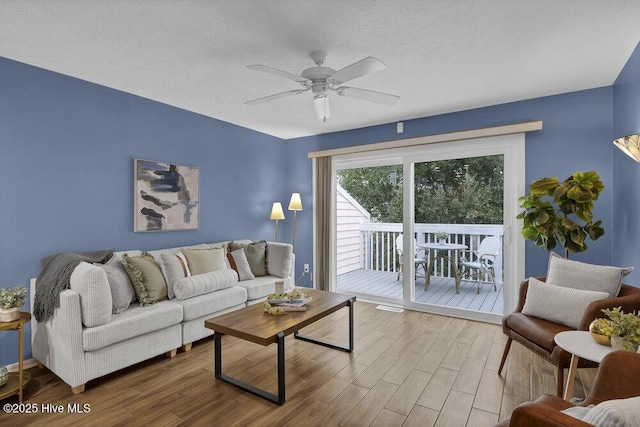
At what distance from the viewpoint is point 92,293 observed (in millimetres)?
2340

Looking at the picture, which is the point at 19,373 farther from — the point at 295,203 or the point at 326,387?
the point at 295,203

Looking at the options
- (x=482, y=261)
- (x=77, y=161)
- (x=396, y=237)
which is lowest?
(x=482, y=261)

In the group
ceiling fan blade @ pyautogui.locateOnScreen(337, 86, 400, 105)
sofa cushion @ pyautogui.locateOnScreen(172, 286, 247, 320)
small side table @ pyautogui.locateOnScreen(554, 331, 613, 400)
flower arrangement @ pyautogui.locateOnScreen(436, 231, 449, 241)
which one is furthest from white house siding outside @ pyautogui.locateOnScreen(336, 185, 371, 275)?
small side table @ pyautogui.locateOnScreen(554, 331, 613, 400)

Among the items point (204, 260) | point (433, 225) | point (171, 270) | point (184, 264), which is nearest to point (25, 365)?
point (171, 270)

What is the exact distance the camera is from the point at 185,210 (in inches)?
154

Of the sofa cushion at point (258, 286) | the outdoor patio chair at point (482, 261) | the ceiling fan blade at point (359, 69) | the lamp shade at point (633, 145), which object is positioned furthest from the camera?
the outdoor patio chair at point (482, 261)

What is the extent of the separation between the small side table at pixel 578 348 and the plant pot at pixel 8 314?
135 inches

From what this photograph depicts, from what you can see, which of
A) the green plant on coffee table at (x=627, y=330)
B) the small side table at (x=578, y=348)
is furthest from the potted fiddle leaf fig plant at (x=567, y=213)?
the green plant on coffee table at (x=627, y=330)

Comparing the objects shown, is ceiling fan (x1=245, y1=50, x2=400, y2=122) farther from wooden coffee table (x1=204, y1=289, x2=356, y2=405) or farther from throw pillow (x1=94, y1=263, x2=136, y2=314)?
throw pillow (x1=94, y1=263, x2=136, y2=314)

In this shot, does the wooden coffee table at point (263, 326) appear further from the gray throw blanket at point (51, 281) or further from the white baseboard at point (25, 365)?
the white baseboard at point (25, 365)

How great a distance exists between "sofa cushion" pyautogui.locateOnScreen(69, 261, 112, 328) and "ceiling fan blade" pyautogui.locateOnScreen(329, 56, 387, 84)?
224 cm

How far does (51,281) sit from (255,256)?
2.13 metres

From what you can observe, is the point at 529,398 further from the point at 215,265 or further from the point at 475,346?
the point at 215,265

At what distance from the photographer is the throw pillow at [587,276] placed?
7.63ft
